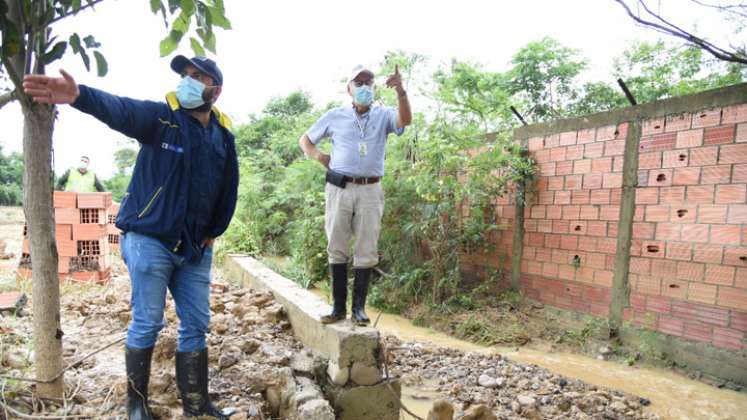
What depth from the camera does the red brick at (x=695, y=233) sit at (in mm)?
3889

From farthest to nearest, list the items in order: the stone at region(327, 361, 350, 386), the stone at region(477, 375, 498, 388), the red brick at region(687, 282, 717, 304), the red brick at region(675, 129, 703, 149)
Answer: the red brick at region(675, 129, 703, 149) → the red brick at region(687, 282, 717, 304) → the stone at region(477, 375, 498, 388) → the stone at region(327, 361, 350, 386)

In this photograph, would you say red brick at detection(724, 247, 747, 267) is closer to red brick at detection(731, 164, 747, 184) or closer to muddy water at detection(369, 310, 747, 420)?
red brick at detection(731, 164, 747, 184)

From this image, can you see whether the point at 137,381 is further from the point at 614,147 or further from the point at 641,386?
the point at 614,147

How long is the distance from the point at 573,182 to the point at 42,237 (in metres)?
4.75

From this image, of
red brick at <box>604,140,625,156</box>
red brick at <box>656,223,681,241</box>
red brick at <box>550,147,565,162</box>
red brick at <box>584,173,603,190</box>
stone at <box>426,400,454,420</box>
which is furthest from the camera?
red brick at <box>550,147,565,162</box>

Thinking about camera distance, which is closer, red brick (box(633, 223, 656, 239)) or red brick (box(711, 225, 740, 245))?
red brick (box(711, 225, 740, 245))

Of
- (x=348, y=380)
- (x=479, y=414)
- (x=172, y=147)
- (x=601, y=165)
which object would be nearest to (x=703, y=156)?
(x=601, y=165)

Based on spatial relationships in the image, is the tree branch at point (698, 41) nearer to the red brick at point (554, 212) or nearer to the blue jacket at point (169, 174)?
the blue jacket at point (169, 174)

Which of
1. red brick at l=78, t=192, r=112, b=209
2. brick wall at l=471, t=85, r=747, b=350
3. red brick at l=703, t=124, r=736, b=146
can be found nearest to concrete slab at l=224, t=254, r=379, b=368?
red brick at l=78, t=192, r=112, b=209

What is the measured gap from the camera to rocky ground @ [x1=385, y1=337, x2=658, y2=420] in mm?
3244

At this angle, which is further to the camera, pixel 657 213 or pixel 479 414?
pixel 657 213

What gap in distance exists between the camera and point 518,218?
219 inches

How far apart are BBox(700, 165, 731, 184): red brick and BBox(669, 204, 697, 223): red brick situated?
251 millimetres

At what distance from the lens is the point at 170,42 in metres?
1.89
